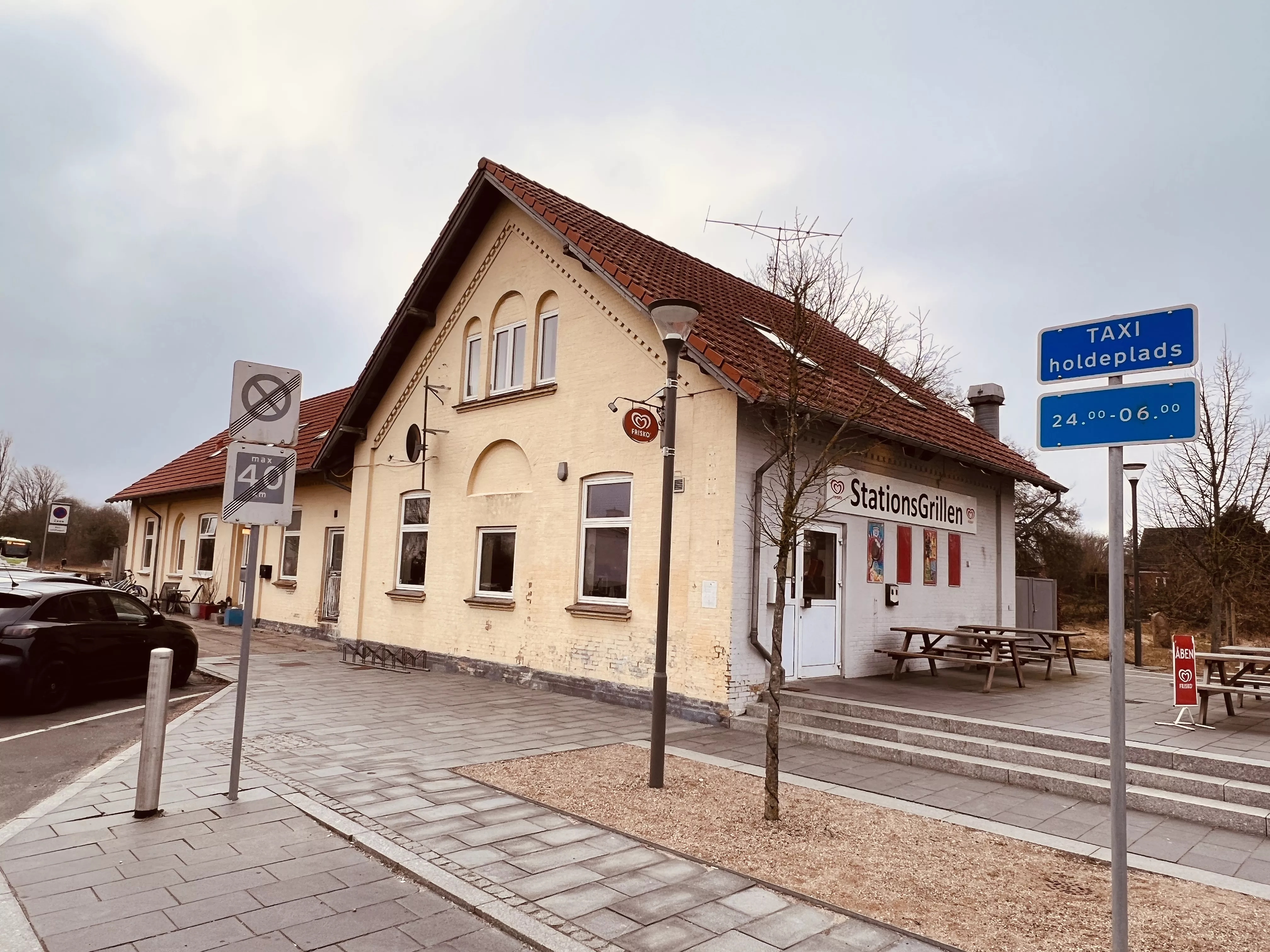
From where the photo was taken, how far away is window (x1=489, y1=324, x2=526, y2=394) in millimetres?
14023

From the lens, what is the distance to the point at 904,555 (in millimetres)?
13133

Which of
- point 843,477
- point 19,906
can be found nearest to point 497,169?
point 843,477

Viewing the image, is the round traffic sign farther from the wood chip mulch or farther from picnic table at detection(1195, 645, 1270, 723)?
picnic table at detection(1195, 645, 1270, 723)

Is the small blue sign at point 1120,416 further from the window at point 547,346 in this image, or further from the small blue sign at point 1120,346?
the window at point 547,346

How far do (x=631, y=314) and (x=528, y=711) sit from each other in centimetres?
556

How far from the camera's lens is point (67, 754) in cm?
797

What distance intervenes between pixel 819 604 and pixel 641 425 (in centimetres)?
361

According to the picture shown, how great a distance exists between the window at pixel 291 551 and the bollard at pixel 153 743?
15.7 meters

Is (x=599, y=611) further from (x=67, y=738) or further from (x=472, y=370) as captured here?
(x=67, y=738)

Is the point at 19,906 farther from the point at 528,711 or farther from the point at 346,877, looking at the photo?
the point at 528,711

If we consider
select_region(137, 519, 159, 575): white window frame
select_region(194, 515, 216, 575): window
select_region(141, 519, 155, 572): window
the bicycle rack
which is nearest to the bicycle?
select_region(137, 519, 159, 575): white window frame

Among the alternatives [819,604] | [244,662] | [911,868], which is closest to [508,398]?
[819,604]

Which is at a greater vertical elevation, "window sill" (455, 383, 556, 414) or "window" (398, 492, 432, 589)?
"window sill" (455, 383, 556, 414)

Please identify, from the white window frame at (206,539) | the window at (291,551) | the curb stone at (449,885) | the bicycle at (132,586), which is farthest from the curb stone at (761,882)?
the bicycle at (132,586)
